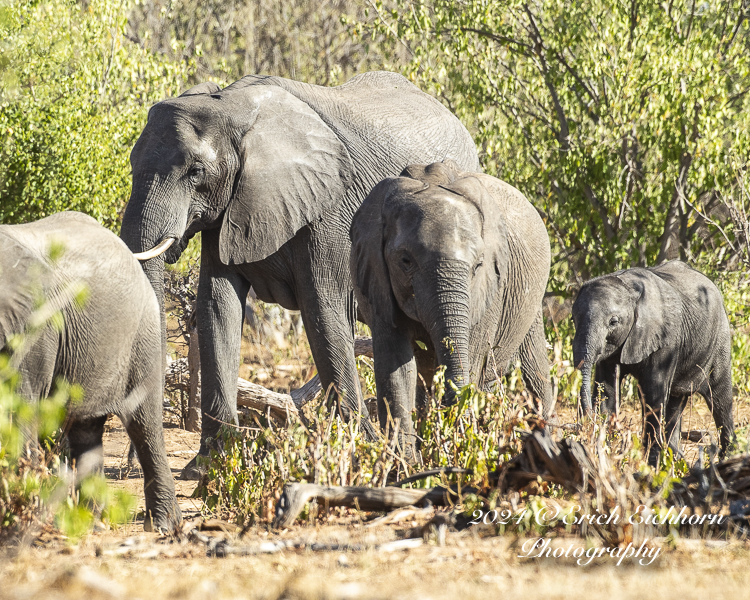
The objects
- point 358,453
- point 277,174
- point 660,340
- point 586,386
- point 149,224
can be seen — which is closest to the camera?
point 358,453

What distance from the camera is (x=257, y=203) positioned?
7.42 metres

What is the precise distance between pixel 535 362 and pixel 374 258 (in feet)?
6.72

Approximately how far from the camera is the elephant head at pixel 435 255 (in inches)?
216

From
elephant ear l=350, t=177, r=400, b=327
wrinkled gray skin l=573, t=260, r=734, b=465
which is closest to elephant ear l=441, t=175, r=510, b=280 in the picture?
elephant ear l=350, t=177, r=400, b=327

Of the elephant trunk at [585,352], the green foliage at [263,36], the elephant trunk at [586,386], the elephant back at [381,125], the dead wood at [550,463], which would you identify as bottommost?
the elephant trunk at [586,386]

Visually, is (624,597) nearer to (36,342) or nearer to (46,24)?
(36,342)

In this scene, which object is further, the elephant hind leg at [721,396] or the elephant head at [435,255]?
the elephant hind leg at [721,396]

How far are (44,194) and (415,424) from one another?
657 cm

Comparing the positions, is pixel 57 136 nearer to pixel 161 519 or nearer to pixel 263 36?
pixel 161 519

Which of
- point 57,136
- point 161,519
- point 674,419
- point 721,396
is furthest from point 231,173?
point 721,396

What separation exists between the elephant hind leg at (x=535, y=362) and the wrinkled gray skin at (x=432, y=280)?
0.77 m

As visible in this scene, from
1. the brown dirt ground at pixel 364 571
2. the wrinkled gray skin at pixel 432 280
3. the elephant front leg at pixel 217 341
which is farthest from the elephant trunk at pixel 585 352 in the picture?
the brown dirt ground at pixel 364 571

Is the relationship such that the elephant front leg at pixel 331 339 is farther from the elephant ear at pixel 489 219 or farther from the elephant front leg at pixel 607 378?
the elephant front leg at pixel 607 378

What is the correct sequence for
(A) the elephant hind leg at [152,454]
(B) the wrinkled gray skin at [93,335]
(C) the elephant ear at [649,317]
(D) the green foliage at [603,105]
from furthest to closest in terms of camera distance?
(D) the green foliage at [603,105]
(C) the elephant ear at [649,317]
(A) the elephant hind leg at [152,454]
(B) the wrinkled gray skin at [93,335]
